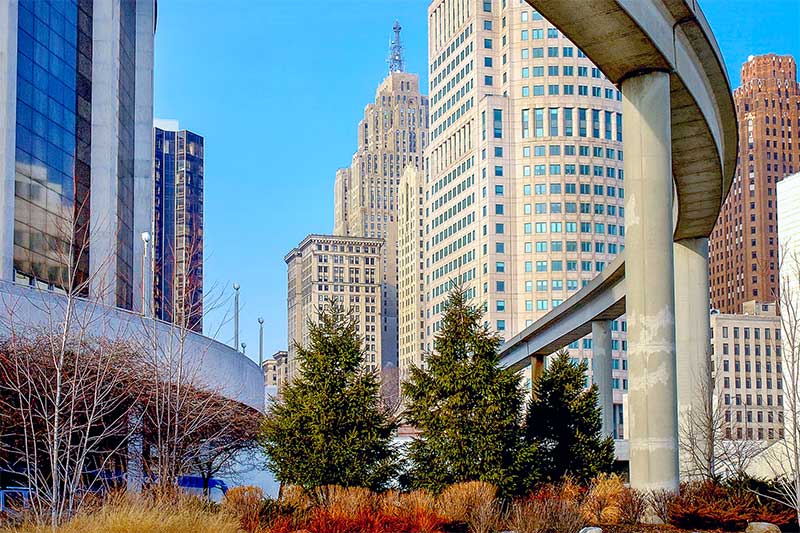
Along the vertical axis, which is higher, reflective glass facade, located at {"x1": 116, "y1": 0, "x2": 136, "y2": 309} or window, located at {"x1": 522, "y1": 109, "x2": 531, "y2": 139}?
window, located at {"x1": 522, "y1": 109, "x2": 531, "y2": 139}

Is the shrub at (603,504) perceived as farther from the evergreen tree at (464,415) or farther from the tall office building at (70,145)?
the tall office building at (70,145)

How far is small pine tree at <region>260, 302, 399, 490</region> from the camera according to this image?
26.2 metres

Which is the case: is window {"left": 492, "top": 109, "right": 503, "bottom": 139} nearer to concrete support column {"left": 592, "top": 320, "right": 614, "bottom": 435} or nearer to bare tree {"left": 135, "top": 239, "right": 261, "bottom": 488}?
concrete support column {"left": 592, "top": 320, "right": 614, "bottom": 435}

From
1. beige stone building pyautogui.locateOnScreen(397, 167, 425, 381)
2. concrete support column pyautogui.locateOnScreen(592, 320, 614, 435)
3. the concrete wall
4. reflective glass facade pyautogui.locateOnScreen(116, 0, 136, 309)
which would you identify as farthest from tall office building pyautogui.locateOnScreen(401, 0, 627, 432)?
the concrete wall

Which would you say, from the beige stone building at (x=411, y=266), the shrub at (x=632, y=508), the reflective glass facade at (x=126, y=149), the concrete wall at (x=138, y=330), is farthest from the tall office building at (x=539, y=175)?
the shrub at (x=632, y=508)

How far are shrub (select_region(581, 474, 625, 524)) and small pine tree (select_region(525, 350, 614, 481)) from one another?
4.88 metres

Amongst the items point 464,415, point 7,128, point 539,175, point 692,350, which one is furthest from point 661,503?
point 539,175

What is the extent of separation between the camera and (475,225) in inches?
5325

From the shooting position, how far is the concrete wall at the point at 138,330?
2520 cm

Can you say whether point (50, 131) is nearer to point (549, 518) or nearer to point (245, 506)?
point (245, 506)

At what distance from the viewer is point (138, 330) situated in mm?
30188

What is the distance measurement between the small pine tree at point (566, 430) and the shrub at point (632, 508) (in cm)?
677

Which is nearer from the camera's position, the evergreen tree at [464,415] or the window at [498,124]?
the evergreen tree at [464,415]

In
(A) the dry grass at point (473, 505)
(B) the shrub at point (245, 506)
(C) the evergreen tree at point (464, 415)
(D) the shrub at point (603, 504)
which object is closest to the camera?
(B) the shrub at point (245, 506)
